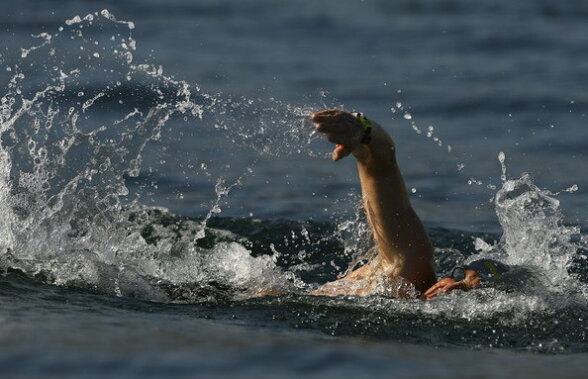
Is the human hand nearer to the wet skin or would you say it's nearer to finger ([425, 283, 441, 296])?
the wet skin

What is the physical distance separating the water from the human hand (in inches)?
37.5

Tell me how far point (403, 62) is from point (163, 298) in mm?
8927

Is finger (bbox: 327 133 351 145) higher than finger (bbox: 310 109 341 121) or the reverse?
the reverse

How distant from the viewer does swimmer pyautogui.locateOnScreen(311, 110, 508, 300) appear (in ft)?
23.2

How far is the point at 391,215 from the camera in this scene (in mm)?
7203

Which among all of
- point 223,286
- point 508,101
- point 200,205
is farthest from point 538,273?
point 508,101

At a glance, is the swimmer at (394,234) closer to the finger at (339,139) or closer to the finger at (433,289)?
the finger at (433,289)

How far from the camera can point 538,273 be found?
7.69 meters

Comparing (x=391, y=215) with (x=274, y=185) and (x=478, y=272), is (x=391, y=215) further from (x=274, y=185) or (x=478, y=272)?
(x=274, y=185)

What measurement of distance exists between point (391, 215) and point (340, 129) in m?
0.72

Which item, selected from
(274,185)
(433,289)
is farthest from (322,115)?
(274,185)

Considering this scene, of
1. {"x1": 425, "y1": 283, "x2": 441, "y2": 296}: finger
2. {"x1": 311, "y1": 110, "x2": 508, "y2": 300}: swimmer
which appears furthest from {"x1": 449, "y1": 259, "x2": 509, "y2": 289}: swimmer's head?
{"x1": 425, "y1": 283, "x2": 441, "y2": 296}: finger

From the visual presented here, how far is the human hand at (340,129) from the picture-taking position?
6656mm

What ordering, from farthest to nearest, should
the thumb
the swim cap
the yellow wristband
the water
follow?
the swim cap
the yellow wristband
the thumb
the water
